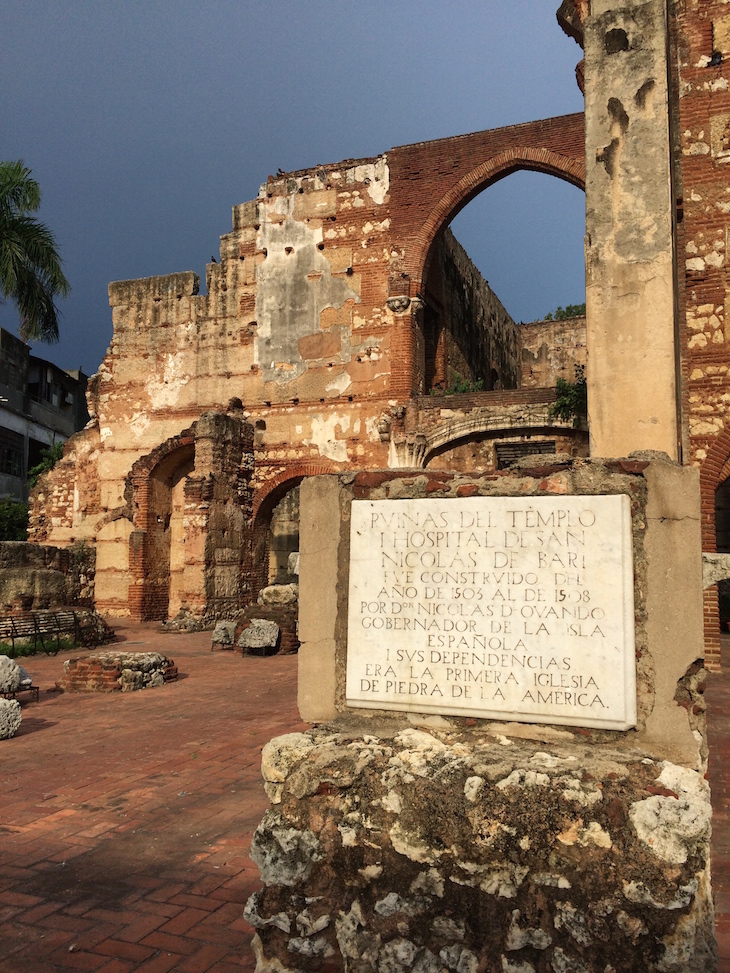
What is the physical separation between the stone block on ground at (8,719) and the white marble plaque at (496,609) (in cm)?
498

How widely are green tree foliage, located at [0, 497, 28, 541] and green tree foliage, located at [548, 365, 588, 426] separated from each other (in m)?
18.5

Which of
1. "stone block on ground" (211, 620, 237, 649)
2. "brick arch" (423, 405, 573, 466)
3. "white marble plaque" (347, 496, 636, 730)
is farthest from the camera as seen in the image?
"brick arch" (423, 405, 573, 466)

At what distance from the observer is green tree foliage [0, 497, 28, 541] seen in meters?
25.7

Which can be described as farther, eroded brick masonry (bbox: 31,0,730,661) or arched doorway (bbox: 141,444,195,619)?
arched doorway (bbox: 141,444,195,619)

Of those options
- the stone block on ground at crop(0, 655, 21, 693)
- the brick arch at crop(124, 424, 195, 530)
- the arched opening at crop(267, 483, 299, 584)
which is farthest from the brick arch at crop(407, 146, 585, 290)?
the stone block on ground at crop(0, 655, 21, 693)

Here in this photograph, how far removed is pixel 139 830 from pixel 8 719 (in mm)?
3068

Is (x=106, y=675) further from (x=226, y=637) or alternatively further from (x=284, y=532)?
(x=284, y=532)

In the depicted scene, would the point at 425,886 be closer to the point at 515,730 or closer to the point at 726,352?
the point at 515,730

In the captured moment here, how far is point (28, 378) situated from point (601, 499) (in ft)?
139

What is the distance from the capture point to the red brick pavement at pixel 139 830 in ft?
11.1

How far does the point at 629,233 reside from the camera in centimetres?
712

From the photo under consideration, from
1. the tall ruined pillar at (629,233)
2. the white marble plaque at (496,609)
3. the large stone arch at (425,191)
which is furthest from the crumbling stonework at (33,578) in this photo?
the white marble plaque at (496,609)

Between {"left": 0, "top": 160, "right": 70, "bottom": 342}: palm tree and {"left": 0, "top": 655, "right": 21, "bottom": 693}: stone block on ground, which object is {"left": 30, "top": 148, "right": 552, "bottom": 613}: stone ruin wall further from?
{"left": 0, "top": 655, "right": 21, "bottom": 693}: stone block on ground

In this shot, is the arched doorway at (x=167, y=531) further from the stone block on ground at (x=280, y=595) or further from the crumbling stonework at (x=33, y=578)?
the stone block on ground at (x=280, y=595)
